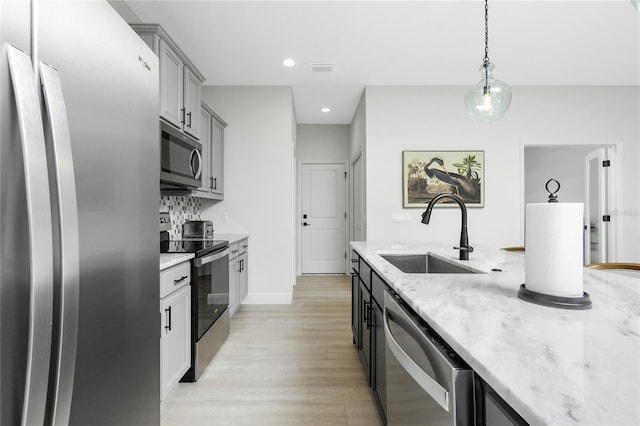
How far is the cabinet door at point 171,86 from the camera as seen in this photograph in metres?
2.32

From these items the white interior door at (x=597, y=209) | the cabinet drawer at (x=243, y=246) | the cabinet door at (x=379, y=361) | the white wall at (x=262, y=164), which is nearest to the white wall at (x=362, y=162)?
the white wall at (x=262, y=164)

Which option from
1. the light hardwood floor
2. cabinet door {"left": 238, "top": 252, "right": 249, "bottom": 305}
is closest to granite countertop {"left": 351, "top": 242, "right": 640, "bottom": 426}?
the light hardwood floor

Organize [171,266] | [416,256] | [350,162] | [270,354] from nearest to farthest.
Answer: [171,266] → [416,256] → [270,354] → [350,162]

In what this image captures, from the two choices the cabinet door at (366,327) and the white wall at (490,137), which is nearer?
the cabinet door at (366,327)

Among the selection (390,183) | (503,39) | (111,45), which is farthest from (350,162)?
(111,45)

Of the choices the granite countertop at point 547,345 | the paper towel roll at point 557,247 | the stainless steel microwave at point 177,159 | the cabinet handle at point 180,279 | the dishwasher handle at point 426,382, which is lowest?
the cabinet handle at point 180,279

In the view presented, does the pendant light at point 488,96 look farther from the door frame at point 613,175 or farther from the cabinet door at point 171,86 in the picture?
the door frame at point 613,175

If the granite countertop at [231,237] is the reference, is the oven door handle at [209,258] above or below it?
below

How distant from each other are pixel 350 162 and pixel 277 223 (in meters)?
2.28

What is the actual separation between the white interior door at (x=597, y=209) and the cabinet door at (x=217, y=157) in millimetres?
4894

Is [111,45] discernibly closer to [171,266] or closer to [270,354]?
[171,266]

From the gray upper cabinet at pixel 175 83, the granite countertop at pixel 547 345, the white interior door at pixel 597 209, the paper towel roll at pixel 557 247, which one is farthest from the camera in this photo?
the white interior door at pixel 597 209

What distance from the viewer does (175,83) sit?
2.55 m

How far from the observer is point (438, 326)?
714mm
